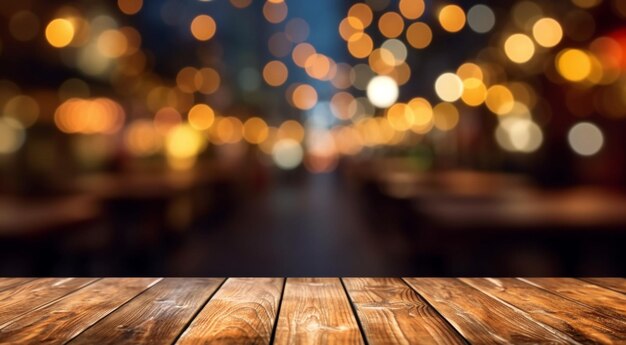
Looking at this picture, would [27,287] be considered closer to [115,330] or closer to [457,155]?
[115,330]

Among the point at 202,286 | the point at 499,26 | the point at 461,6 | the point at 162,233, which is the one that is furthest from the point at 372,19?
the point at 202,286

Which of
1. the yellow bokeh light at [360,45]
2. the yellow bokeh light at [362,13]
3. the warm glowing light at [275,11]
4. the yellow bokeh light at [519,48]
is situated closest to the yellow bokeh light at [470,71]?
the yellow bokeh light at [519,48]

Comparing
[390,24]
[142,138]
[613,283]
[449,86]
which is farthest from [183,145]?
[613,283]

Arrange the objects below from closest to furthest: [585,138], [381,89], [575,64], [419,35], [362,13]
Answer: [362,13] < [381,89] < [419,35] < [575,64] < [585,138]

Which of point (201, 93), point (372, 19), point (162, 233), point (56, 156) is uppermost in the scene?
point (372, 19)

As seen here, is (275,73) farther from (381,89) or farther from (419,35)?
(419,35)

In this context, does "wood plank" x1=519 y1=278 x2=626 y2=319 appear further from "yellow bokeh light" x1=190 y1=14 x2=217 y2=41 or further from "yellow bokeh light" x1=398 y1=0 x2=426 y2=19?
"yellow bokeh light" x1=190 y1=14 x2=217 y2=41
